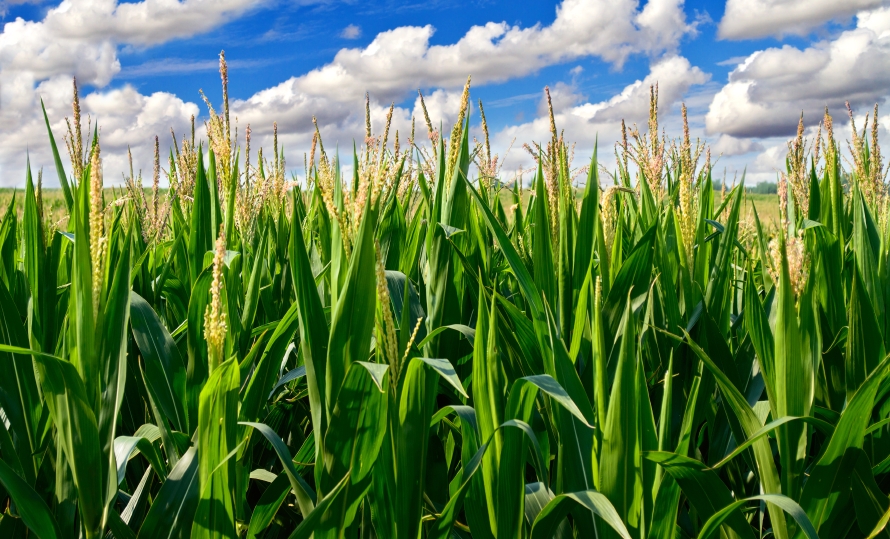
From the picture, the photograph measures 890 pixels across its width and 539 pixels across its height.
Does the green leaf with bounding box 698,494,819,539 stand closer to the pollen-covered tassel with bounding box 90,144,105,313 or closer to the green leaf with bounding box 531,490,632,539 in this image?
the green leaf with bounding box 531,490,632,539

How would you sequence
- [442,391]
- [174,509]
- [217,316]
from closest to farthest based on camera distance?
[217,316] < [174,509] < [442,391]

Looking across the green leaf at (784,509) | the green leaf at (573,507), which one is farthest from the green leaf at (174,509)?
the green leaf at (784,509)

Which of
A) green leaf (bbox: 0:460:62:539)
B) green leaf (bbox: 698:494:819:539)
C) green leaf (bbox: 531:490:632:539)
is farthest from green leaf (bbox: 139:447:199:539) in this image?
green leaf (bbox: 698:494:819:539)

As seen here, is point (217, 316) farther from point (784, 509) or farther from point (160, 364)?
point (784, 509)

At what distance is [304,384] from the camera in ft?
5.44

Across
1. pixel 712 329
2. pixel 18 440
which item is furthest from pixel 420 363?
pixel 18 440

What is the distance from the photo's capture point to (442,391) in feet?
4.88

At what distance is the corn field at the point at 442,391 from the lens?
3.14ft

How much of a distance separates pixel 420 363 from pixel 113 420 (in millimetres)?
528

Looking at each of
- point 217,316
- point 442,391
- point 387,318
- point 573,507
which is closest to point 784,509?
point 573,507

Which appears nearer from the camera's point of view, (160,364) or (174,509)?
(174,509)

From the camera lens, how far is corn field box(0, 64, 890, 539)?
958 millimetres

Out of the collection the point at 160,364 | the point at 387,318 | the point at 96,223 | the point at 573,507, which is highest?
the point at 96,223

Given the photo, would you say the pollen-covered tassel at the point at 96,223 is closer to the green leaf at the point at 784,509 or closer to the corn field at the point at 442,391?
the corn field at the point at 442,391
